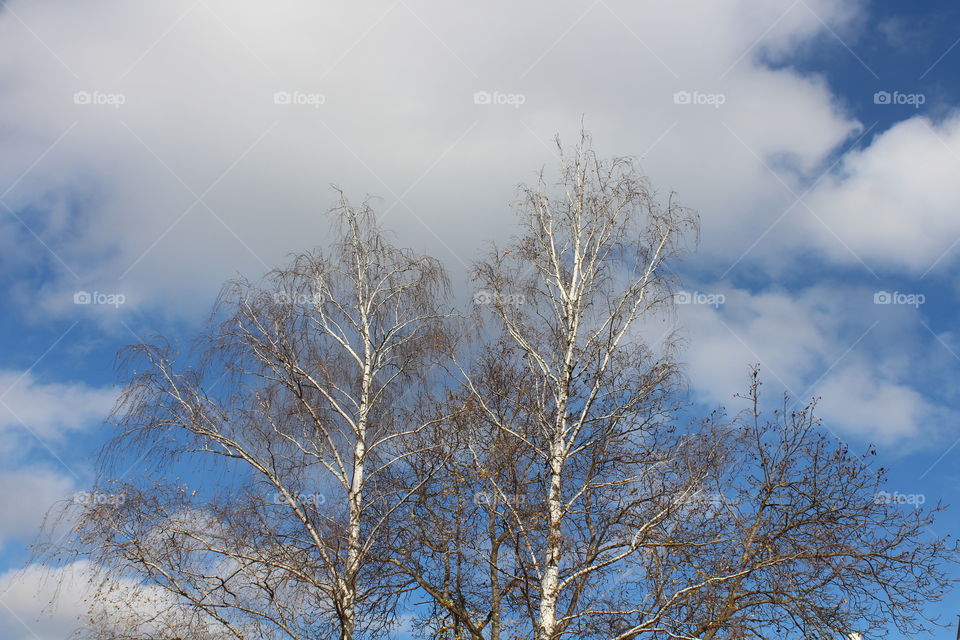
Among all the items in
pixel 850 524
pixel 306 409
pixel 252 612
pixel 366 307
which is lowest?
pixel 252 612

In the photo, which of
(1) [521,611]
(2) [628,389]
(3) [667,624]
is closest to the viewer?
(3) [667,624]

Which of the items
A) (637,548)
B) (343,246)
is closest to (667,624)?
(637,548)

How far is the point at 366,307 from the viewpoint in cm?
1581

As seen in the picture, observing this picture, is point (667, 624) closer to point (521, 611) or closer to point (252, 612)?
point (521, 611)

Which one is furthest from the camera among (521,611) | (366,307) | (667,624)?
(366,307)

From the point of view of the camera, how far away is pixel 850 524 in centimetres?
1327

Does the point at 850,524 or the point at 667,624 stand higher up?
the point at 850,524

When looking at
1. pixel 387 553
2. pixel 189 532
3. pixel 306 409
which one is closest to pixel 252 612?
pixel 189 532

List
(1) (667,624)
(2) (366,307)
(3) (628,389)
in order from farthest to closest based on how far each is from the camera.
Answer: (2) (366,307) < (3) (628,389) < (1) (667,624)

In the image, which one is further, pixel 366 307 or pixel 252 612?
pixel 366 307

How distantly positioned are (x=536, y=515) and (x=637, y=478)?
6.34ft

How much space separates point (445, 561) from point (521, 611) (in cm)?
155

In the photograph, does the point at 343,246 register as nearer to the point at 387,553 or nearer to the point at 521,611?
the point at 387,553

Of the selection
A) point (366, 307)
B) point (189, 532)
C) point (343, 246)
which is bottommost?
point (189, 532)
